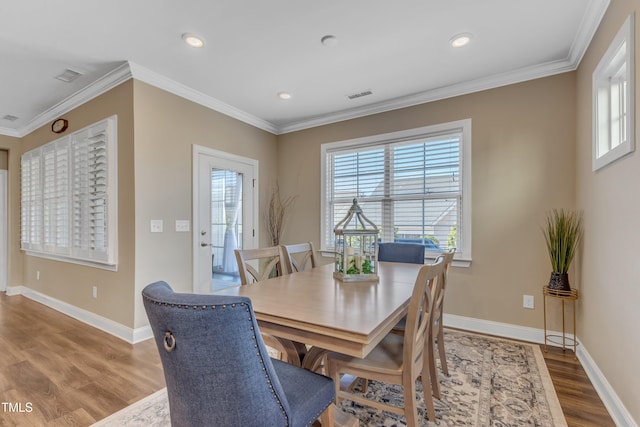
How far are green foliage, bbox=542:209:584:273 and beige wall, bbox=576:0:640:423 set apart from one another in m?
0.12

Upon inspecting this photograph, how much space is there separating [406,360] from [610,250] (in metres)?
1.63

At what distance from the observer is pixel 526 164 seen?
2922 mm

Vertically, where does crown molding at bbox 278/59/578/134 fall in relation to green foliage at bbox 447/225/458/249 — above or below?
above

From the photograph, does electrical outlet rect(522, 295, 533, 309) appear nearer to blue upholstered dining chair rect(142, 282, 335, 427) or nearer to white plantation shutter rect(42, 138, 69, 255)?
blue upholstered dining chair rect(142, 282, 335, 427)

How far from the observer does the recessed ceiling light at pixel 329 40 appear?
94.6 inches

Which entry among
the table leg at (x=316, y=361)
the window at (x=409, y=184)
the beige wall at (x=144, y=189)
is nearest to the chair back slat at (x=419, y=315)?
the table leg at (x=316, y=361)

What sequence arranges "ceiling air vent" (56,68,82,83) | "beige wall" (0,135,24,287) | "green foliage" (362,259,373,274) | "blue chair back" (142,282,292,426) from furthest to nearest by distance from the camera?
"beige wall" (0,135,24,287), "ceiling air vent" (56,68,82,83), "green foliage" (362,259,373,274), "blue chair back" (142,282,292,426)

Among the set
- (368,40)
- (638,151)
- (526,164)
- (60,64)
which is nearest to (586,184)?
(526,164)

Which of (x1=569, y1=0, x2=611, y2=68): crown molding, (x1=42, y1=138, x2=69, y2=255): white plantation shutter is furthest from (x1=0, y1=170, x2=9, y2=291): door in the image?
(x1=569, y1=0, x2=611, y2=68): crown molding

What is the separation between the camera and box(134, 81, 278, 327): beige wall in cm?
290

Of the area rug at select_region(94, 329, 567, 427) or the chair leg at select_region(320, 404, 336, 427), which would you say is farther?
the area rug at select_region(94, 329, 567, 427)

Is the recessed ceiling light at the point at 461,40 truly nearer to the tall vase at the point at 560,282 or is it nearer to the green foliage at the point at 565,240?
the green foliage at the point at 565,240

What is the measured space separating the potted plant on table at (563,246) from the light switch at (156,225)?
363cm

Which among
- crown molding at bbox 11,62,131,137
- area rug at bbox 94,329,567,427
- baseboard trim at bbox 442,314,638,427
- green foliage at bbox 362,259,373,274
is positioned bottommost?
area rug at bbox 94,329,567,427
